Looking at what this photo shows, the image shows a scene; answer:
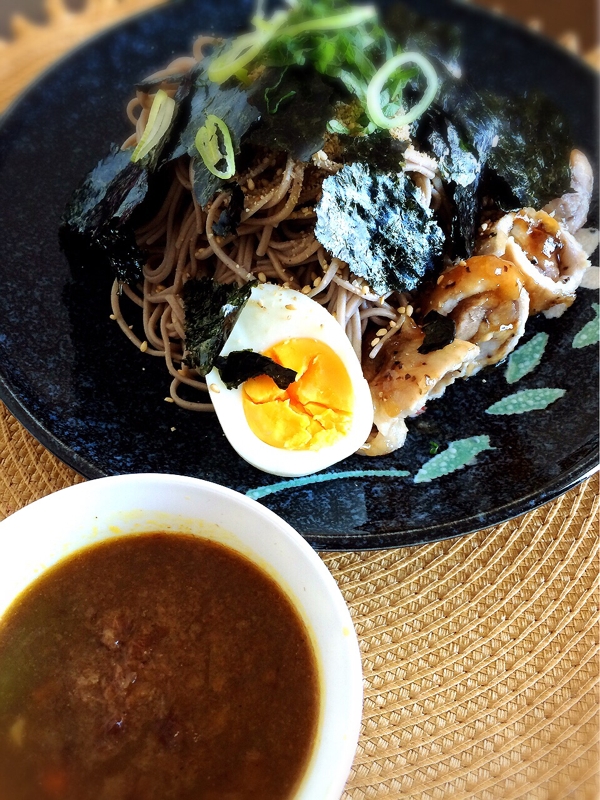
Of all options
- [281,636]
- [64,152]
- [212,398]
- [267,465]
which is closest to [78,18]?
[64,152]

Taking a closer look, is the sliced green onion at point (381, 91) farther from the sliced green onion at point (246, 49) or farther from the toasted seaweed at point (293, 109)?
the sliced green onion at point (246, 49)

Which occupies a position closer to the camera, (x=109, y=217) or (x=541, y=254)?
(x=109, y=217)

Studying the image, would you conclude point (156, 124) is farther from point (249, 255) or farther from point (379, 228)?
point (379, 228)

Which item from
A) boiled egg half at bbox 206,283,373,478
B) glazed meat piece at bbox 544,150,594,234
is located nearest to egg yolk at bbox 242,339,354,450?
boiled egg half at bbox 206,283,373,478

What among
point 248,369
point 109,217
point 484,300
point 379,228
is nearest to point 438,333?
point 484,300

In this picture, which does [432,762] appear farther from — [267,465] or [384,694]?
[267,465]

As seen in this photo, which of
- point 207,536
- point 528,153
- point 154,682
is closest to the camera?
point 154,682

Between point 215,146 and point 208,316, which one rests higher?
point 215,146
